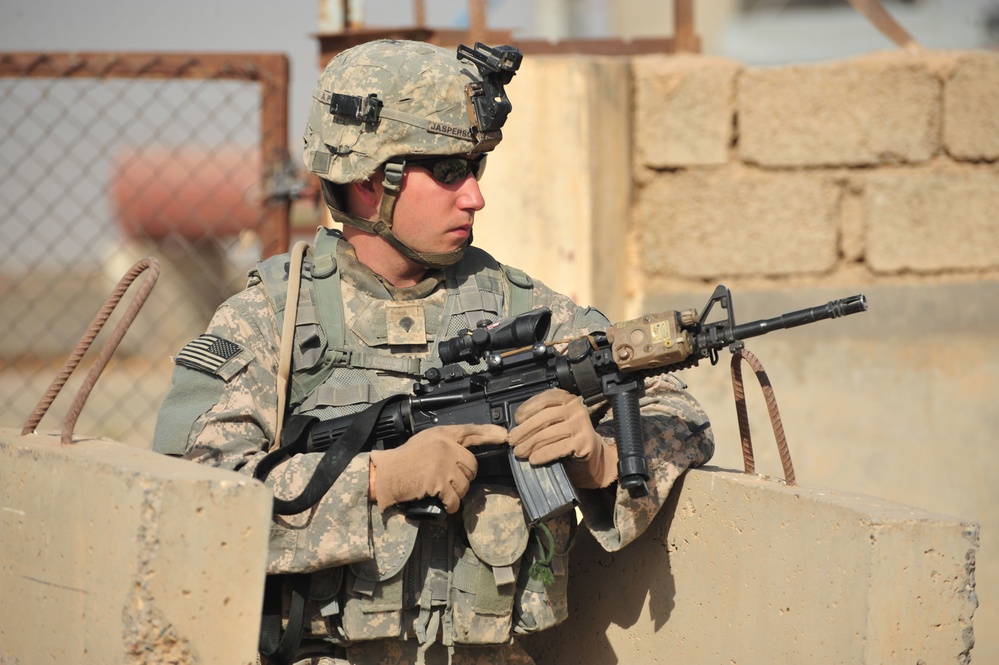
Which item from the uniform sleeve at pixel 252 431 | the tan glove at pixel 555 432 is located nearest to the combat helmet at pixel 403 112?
the uniform sleeve at pixel 252 431

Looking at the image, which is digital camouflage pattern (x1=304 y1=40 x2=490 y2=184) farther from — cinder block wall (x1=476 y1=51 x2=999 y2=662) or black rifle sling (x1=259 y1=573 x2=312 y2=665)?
cinder block wall (x1=476 y1=51 x2=999 y2=662)

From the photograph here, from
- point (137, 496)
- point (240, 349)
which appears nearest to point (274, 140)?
point (240, 349)

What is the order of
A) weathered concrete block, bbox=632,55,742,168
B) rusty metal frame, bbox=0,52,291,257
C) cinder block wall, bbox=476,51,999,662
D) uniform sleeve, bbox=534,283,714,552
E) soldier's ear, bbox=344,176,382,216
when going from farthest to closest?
weathered concrete block, bbox=632,55,742,168 < cinder block wall, bbox=476,51,999,662 < rusty metal frame, bbox=0,52,291,257 < soldier's ear, bbox=344,176,382,216 < uniform sleeve, bbox=534,283,714,552

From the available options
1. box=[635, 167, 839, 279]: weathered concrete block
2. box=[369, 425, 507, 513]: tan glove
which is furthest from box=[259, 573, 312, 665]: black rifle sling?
box=[635, 167, 839, 279]: weathered concrete block

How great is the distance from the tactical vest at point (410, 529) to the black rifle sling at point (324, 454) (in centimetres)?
11

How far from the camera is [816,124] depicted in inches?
197

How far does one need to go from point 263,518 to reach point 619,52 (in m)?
3.65

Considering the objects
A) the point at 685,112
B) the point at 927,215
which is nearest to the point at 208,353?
the point at 685,112

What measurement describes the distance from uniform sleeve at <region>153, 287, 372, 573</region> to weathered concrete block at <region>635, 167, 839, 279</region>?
2617mm

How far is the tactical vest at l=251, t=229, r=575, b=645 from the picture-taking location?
2.74m

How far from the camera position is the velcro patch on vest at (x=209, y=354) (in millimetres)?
2771

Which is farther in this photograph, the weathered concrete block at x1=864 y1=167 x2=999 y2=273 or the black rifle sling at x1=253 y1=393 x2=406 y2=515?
the weathered concrete block at x1=864 y1=167 x2=999 y2=273

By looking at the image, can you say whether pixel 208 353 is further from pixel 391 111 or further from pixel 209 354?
pixel 391 111

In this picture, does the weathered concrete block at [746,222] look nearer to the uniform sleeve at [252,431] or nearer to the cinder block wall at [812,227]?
the cinder block wall at [812,227]
